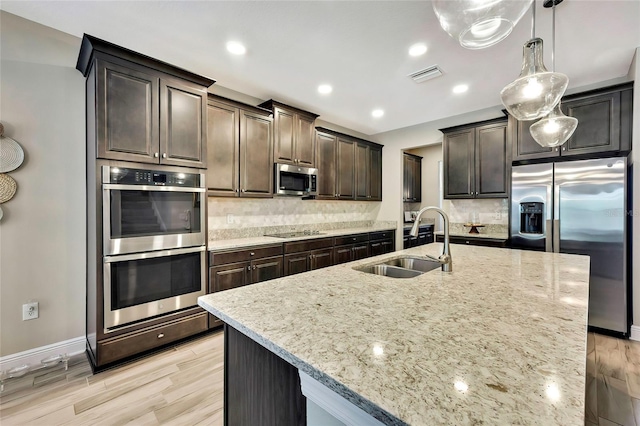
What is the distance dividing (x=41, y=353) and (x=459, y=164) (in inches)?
199

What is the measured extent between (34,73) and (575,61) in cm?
485

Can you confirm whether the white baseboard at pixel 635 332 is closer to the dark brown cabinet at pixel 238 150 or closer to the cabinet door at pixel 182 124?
the dark brown cabinet at pixel 238 150

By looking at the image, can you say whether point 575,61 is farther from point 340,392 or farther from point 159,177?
point 159,177

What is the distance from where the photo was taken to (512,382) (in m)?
0.62

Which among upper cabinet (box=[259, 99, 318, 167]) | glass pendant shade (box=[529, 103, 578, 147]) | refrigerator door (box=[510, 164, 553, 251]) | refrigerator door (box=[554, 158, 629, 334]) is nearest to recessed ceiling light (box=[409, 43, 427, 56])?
glass pendant shade (box=[529, 103, 578, 147])

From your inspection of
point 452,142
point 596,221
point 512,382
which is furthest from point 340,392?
point 452,142

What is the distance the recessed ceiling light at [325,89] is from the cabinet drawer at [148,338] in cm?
278

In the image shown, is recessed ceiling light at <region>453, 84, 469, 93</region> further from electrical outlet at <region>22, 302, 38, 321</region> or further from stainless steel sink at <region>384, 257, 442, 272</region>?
electrical outlet at <region>22, 302, 38, 321</region>

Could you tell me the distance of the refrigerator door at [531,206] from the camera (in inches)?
126

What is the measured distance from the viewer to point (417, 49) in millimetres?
2539

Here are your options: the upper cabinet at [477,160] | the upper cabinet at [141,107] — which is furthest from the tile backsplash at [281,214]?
the upper cabinet at [477,160]

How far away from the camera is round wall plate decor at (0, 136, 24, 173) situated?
82.0 inches

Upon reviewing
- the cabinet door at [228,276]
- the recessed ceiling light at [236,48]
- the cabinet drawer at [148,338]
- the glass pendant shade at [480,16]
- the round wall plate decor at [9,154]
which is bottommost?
the cabinet drawer at [148,338]

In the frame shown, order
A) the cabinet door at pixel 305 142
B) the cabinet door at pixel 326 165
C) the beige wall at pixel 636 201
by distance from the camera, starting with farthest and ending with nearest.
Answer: the cabinet door at pixel 326 165
the cabinet door at pixel 305 142
the beige wall at pixel 636 201
